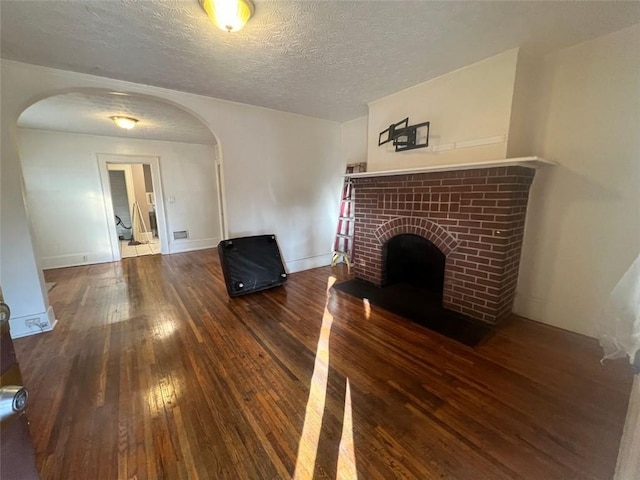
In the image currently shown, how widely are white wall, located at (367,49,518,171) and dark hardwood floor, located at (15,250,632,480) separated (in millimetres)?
1699

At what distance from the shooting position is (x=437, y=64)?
2299 millimetres

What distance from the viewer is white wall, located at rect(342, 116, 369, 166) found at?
3.94 metres

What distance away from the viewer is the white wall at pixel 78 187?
4.34 metres

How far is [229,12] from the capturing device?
5.01 feet

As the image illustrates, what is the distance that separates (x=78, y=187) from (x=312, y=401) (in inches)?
224

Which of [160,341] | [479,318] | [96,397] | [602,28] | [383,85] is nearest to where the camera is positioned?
[96,397]

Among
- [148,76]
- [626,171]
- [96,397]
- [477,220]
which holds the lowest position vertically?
[96,397]

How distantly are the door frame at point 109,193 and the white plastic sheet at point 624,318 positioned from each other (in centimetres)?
663

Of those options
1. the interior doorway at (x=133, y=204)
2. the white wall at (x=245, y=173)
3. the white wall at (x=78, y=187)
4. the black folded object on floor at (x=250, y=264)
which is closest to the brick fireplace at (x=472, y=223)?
the white wall at (x=245, y=173)

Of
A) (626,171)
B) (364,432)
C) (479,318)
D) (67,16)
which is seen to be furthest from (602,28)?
(67,16)

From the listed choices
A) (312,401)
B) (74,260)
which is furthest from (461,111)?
(74,260)

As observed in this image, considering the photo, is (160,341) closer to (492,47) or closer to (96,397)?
(96,397)

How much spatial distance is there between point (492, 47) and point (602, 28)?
2.32ft

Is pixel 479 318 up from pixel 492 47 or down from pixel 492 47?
down
